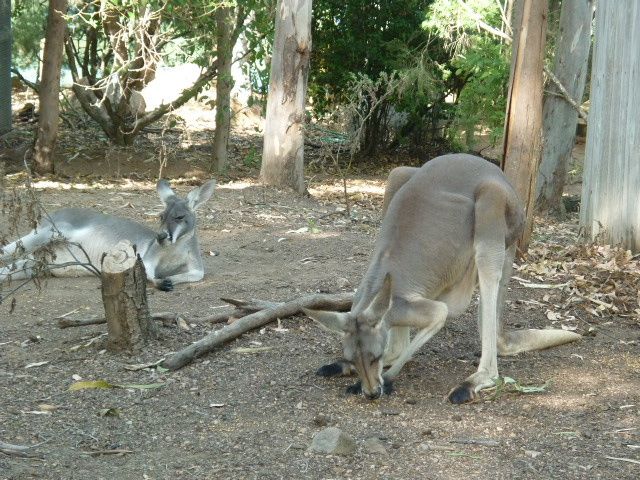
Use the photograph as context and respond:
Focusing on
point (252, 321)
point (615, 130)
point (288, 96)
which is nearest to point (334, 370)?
point (252, 321)

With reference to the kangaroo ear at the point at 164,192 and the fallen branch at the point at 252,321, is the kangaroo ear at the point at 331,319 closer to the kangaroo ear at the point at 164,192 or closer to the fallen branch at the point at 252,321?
the fallen branch at the point at 252,321

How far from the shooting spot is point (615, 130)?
8.59 meters

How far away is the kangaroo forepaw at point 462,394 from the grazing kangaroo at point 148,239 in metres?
3.40

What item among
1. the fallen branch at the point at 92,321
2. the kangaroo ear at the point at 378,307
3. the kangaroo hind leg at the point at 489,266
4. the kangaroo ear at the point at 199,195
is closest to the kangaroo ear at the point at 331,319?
the kangaroo ear at the point at 378,307

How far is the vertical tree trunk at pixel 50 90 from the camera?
42.8 ft

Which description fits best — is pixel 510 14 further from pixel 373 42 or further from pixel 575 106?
pixel 373 42

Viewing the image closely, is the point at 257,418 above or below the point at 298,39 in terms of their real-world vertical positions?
below

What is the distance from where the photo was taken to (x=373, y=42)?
16.9 meters

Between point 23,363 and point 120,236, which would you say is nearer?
point 23,363

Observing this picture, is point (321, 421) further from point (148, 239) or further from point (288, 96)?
point (288, 96)

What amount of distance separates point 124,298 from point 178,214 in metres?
2.74

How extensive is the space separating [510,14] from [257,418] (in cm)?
1060

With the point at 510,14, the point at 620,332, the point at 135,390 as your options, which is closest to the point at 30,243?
Result: the point at 135,390

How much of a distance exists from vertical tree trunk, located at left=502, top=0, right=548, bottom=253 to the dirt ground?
1.02 metres
